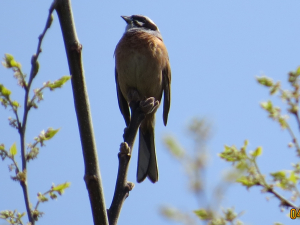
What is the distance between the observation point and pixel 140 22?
6910 millimetres

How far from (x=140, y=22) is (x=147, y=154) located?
104 inches

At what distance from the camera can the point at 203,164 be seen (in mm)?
2178

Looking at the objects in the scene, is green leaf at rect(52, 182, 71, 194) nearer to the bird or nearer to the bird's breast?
the bird

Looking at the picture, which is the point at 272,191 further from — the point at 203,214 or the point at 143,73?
the point at 143,73

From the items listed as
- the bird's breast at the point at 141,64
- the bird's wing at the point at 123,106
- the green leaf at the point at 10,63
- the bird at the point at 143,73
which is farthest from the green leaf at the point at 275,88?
the bird's wing at the point at 123,106

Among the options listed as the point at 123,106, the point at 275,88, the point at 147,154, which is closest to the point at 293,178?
the point at 275,88

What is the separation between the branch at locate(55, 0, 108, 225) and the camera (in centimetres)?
200

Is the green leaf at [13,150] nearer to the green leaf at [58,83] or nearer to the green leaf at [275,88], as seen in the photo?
the green leaf at [58,83]

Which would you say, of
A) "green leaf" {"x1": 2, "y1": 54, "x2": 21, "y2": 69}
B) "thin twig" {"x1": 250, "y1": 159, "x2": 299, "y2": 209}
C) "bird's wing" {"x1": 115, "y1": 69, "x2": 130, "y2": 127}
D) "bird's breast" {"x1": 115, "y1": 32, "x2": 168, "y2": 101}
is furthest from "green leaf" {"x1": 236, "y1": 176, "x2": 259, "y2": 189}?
"bird's wing" {"x1": 115, "y1": 69, "x2": 130, "y2": 127}

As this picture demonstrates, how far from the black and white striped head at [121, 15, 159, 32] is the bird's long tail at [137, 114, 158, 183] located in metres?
1.72

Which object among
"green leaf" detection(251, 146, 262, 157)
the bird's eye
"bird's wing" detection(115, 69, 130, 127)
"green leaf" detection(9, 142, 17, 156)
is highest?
the bird's eye

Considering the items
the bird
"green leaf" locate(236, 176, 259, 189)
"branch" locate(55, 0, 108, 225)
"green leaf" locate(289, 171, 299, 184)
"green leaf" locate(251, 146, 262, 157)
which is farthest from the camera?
the bird

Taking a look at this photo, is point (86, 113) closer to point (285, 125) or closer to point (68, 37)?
point (68, 37)

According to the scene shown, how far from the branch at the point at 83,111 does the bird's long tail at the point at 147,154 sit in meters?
2.42
